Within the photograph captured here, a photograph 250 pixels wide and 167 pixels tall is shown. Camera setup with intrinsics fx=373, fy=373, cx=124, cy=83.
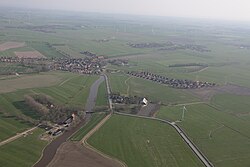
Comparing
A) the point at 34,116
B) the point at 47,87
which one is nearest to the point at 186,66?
the point at 47,87

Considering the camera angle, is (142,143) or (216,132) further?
(216,132)

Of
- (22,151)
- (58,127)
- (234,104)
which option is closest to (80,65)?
(234,104)

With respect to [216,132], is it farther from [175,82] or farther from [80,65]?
[80,65]

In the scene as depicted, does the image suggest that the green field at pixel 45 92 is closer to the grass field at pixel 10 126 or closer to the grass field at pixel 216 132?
the grass field at pixel 10 126

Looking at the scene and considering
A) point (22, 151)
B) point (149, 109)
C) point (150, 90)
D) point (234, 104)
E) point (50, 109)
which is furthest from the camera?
point (150, 90)

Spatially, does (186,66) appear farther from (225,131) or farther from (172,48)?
(225,131)

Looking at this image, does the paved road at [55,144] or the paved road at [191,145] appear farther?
the paved road at [191,145]

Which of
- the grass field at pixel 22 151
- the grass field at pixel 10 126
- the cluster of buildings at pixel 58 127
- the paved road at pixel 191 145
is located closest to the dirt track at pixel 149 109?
the paved road at pixel 191 145
